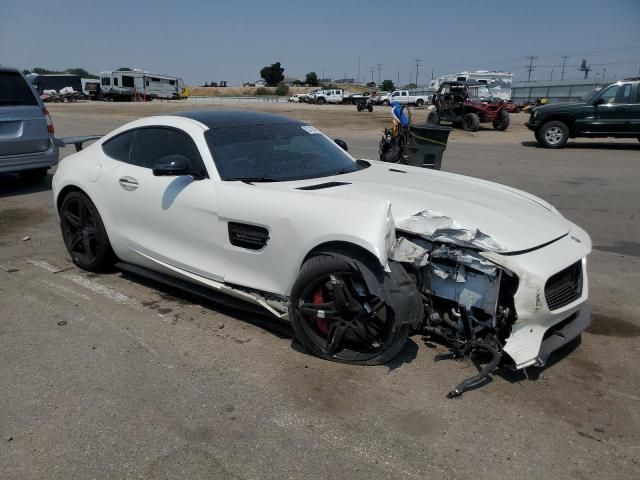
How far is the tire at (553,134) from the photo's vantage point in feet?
55.1

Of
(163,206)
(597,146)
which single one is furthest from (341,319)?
(597,146)

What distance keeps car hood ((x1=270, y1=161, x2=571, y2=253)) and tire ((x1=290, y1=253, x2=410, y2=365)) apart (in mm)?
372

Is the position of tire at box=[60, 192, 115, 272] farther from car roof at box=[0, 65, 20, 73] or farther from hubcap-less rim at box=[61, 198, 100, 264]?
car roof at box=[0, 65, 20, 73]

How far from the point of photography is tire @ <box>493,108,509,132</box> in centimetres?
2373

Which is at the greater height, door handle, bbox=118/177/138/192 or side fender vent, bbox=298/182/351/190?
side fender vent, bbox=298/182/351/190

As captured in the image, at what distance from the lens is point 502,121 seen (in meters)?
23.8

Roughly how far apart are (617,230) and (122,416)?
638 centimetres

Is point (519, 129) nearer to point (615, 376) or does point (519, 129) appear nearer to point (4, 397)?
point (615, 376)

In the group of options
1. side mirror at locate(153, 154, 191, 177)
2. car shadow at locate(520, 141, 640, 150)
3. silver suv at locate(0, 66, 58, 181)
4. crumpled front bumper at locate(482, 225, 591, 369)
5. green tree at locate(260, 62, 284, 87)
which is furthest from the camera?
green tree at locate(260, 62, 284, 87)

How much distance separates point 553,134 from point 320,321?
51.2ft

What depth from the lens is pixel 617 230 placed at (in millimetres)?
7086

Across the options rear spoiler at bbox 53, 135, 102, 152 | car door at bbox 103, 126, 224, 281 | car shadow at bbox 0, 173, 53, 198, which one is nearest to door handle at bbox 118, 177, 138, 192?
car door at bbox 103, 126, 224, 281

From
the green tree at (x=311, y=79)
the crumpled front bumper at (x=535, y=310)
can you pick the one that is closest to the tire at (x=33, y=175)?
the crumpled front bumper at (x=535, y=310)

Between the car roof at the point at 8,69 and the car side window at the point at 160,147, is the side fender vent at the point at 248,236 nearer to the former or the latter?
the car side window at the point at 160,147
